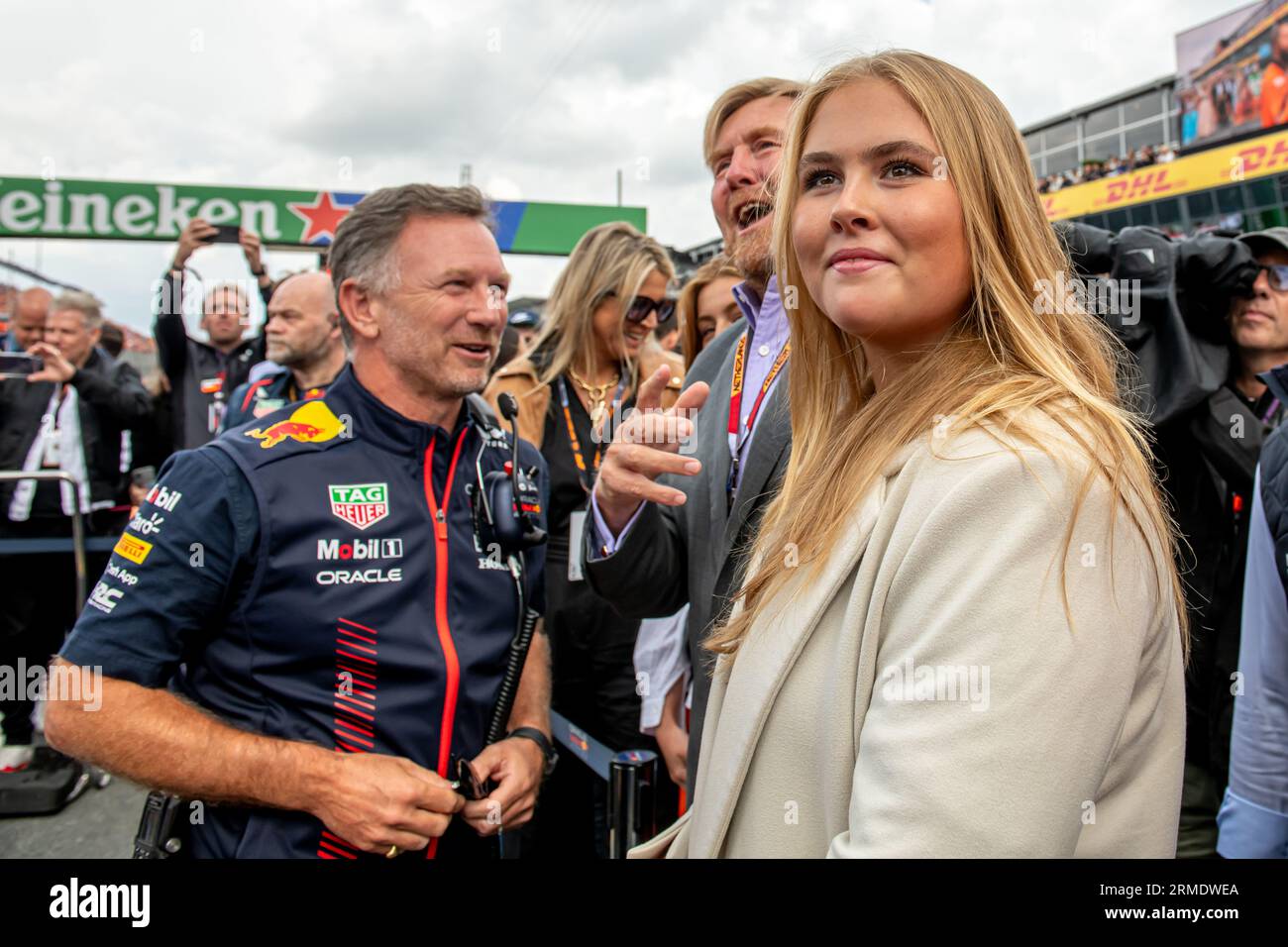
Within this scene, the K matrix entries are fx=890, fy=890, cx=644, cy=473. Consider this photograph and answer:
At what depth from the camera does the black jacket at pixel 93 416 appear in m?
5.21

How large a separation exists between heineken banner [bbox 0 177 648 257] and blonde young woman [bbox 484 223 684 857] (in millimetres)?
9710

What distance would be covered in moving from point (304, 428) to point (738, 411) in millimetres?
933

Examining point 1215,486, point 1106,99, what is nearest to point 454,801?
point 1215,486

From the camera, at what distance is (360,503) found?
1.83 m

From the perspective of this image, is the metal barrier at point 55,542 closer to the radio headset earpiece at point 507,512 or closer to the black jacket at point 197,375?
the black jacket at point 197,375

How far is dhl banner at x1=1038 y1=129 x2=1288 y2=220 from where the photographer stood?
79.3 ft

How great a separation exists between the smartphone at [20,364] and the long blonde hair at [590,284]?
12.0 ft

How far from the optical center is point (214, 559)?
5.52ft

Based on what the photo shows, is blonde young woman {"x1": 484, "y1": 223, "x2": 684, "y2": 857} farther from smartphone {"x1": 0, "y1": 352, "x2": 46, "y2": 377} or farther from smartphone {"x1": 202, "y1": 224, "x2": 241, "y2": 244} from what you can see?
smartphone {"x1": 0, "y1": 352, "x2": 46, "y2": 377}

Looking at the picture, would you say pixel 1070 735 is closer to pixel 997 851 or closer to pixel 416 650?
pixel 997 851

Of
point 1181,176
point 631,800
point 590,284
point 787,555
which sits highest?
point 1181,176

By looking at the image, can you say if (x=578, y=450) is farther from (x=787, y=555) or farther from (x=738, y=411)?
(x=787, y=555)

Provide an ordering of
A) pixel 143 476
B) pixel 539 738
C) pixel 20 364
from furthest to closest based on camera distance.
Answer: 1. pixel 143 476
2. pixel 20 364
3. pixel 539 738

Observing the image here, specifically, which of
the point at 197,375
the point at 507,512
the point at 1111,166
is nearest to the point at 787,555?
the point at 507,512
